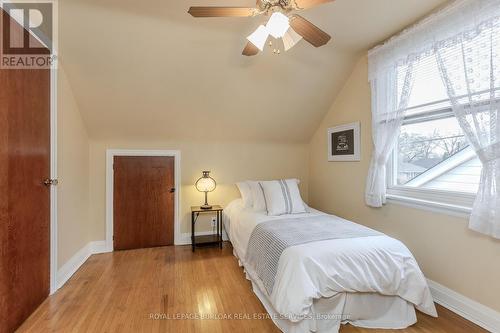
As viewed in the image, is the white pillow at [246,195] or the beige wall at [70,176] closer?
the beige wall at [70,176]

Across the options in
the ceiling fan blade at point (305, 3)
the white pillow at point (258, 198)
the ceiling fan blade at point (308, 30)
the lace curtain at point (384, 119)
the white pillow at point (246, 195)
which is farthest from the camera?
the white pillow at point (246, 195)

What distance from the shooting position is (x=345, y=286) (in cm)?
165

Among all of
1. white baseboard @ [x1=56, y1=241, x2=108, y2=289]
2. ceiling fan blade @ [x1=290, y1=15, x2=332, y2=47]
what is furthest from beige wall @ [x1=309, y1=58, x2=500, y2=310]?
white baseboard @ [x1=56, y1=241, x2=108, y2=289]

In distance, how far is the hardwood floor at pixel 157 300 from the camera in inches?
69.5

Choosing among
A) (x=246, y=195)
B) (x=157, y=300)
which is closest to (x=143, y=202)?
(x=246, y=195)

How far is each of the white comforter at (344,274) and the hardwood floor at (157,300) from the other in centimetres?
30

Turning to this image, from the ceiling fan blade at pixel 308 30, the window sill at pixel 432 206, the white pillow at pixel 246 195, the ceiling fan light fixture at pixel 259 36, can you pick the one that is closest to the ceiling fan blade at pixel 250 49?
the ceiling fan light fixture at pixel 259 36

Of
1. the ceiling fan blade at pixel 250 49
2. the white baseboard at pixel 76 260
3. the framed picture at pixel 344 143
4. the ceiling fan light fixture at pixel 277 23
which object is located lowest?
the white baseboard at pixel 76 260

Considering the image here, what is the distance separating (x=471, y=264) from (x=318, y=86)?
2.30 m

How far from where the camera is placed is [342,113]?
3.22 m

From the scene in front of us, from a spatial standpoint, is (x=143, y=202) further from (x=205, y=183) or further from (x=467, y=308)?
(x=467, y=308)

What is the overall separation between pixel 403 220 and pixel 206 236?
2464 mm

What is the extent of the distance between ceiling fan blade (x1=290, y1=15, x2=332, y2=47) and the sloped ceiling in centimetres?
48

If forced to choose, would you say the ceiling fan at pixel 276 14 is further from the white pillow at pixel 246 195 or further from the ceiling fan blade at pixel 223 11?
the white pillow at pixel 246 195
